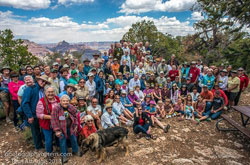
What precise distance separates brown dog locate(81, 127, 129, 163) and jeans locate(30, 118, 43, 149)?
1327mm

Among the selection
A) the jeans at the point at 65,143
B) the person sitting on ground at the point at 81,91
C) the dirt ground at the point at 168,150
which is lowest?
the dirt ground at the point at 168,150

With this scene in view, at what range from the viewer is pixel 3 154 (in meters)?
4.21

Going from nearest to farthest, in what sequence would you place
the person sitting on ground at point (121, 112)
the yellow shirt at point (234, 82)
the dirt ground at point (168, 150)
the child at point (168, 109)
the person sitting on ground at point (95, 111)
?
the dirt ground at point (168, 150), the person sitting on ground at point (95, 111), the person sitting on ground at point (121, 112), the child at point (168, 109), the yellow shirt at point (234, 82)

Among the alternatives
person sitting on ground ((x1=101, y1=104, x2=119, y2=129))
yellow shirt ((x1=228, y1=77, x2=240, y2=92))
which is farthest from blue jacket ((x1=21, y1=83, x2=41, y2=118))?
yellow shirt ((x1=228, y1=77, x2=240, y2=92))

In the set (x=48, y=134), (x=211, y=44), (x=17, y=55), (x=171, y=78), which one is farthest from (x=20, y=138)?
(x=211, y=44)

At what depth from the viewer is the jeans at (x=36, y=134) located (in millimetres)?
4043

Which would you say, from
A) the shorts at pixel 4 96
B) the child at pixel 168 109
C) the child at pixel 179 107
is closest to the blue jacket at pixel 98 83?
the child at pixel 168 109

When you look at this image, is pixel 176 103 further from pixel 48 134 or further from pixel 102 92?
pixel 48 134

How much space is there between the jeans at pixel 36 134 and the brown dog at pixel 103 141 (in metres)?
1.33

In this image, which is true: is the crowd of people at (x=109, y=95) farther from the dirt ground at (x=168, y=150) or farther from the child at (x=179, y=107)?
the dirt ground at (x=168, y=150)

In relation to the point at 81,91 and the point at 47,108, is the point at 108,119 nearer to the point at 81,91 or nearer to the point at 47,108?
the point at 81,91

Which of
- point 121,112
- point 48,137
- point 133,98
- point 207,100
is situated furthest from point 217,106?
point 48,137

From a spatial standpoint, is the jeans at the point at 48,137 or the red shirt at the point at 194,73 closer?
the jeans at the point at 48,137

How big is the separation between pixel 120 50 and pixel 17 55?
958 centimetres
